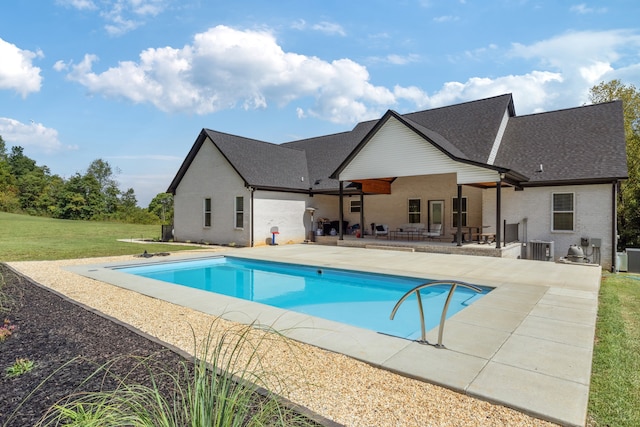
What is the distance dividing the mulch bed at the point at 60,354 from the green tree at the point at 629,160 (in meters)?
23.5

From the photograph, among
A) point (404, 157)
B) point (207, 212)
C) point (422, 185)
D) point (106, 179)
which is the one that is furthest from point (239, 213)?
point (106, 179)

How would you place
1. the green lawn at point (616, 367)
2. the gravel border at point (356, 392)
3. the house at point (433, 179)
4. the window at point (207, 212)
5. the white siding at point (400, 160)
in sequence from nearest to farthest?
the gravel border at point (356, 392) < the green lawn at point (616, 367) < the house at point (433, 179) < the white siding at point (400, 160) < the window at point (207, 212)

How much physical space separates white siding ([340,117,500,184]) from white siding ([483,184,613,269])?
105 inches

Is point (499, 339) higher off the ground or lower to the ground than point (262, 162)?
lower

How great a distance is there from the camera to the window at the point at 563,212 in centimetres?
1396

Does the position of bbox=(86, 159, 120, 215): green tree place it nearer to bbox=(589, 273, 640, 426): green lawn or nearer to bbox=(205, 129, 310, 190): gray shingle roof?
bbox=(205, 129, 310, 190): gray shingle roof

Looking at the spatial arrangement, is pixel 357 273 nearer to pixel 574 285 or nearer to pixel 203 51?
pixel 574 285

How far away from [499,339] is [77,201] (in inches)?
2005

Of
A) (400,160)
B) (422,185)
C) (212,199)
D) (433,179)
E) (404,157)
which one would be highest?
(404,157)

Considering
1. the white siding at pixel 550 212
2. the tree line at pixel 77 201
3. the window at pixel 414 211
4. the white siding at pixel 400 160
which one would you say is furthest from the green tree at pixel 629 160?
the tree line at pixel 77 201

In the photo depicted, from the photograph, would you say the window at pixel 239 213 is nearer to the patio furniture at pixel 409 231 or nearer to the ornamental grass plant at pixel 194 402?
the patio furniture at pixel 409 231

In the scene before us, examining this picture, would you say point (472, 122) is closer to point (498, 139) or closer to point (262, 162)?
point (498, 139)

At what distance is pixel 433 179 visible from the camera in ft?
61.3

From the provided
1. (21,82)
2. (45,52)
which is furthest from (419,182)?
(21,82)
